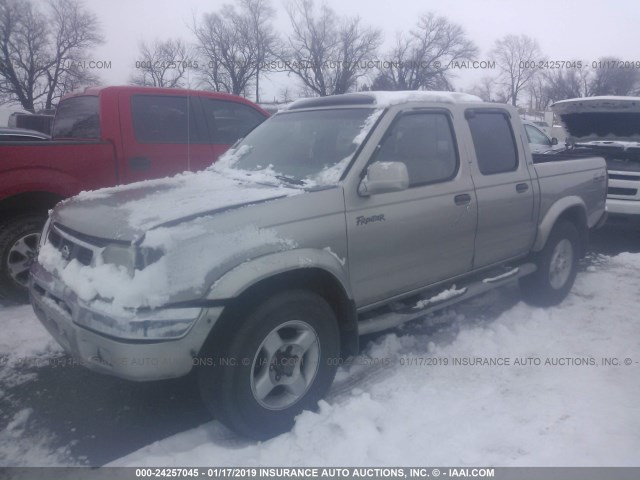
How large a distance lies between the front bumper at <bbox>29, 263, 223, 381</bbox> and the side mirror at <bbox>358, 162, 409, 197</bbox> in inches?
47.2

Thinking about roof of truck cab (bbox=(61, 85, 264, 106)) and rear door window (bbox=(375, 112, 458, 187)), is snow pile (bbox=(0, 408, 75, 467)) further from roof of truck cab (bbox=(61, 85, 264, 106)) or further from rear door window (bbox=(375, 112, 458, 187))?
roof of truck cab (bbox=(61, 85, 264, 106))

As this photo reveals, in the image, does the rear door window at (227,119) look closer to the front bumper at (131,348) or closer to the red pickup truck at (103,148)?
the red pickup truck at (103,148)

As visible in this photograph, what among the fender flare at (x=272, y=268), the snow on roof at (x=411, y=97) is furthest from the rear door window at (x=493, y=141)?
the fender flare at (x=272, y=268)

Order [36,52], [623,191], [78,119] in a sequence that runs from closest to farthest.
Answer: [78,119]
[623,191]
[36,52]

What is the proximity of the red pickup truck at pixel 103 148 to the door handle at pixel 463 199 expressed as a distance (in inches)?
117

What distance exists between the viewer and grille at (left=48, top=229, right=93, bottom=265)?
2.72 metres

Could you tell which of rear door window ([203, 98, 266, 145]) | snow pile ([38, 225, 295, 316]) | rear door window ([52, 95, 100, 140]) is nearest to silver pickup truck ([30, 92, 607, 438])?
snow pile ([38, 225, 295, 316])

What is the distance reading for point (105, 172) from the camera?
4852mm

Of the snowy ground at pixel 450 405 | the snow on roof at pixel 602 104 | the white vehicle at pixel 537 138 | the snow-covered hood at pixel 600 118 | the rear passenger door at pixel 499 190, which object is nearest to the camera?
the snowy ground at pixel 450 405

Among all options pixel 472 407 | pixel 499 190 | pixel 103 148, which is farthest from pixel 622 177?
pixel 103 148

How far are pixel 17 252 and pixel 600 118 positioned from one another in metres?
8.29

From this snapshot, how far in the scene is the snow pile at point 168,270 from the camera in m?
2.40

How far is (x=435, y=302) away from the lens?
369 cm

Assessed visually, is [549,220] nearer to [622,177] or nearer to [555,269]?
[555,269]
